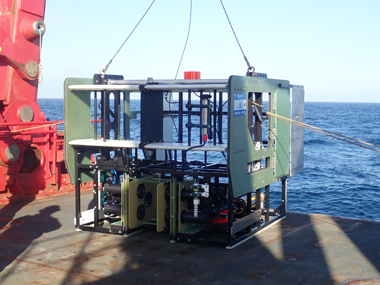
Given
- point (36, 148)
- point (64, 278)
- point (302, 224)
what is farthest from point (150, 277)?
point (36, 148)

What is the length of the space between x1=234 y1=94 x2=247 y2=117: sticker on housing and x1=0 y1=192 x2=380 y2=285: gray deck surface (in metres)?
2.07

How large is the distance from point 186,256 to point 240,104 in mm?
2367

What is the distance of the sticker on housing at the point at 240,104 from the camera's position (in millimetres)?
7441

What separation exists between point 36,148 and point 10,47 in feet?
7.74

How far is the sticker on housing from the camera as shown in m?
7.44

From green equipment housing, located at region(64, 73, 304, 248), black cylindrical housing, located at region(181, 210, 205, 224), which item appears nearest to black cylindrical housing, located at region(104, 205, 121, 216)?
green equipment housing, located at region(64, 73, 304, 248)

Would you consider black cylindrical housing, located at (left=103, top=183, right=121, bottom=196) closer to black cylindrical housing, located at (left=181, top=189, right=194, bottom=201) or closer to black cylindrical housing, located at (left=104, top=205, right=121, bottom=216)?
black cylindrical housing, located at (left=104, top=205, right=121, bottom=216)

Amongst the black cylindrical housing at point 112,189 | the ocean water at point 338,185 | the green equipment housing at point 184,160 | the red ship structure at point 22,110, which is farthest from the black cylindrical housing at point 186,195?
the ocean water at point 338,185

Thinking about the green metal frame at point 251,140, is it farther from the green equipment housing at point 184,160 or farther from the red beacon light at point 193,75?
the red beacon light at point 193,75

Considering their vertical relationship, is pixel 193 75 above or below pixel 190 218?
above

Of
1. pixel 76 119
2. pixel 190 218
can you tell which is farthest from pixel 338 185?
pixel 76 119

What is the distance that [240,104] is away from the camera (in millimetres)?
7594

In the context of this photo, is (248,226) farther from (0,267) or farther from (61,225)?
(0,267)

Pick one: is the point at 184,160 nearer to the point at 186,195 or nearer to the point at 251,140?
the point at 186,195
